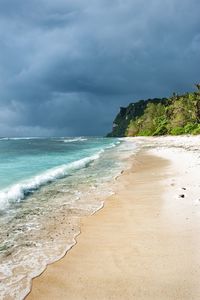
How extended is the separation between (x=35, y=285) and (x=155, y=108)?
15364 centimetres

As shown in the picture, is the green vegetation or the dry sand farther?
the green vegetation

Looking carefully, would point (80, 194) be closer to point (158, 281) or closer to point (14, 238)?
point (14, 238)

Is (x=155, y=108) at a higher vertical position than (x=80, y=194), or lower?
higher

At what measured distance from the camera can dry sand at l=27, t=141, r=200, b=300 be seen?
6383mm

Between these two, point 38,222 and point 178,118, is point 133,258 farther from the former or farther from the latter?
point 178,118

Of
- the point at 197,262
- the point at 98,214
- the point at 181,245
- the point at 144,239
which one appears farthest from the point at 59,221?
the point at 197,262

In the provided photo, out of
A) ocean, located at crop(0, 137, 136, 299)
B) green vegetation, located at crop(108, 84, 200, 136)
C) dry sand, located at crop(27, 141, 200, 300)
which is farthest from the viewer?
green vegetation, located at crop(108, 84, 200, 136)

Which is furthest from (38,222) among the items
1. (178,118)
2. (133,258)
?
(178,118)

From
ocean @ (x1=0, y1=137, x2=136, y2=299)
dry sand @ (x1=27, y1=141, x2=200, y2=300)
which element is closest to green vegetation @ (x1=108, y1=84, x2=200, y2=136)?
ocean @ (x1=0, y1=137, x2=136, y2=299)

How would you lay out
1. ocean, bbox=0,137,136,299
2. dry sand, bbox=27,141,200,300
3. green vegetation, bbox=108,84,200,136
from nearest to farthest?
dry sand, bbox=27,141,200,300 → ocean, bbox=0,137,136,299 → green vegetation, bbox=108,84,200,136

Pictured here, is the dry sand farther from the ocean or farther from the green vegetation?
the green vegetation

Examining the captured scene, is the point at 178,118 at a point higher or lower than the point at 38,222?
higher

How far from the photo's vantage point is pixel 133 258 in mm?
7938

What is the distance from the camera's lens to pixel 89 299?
6.10 meters
